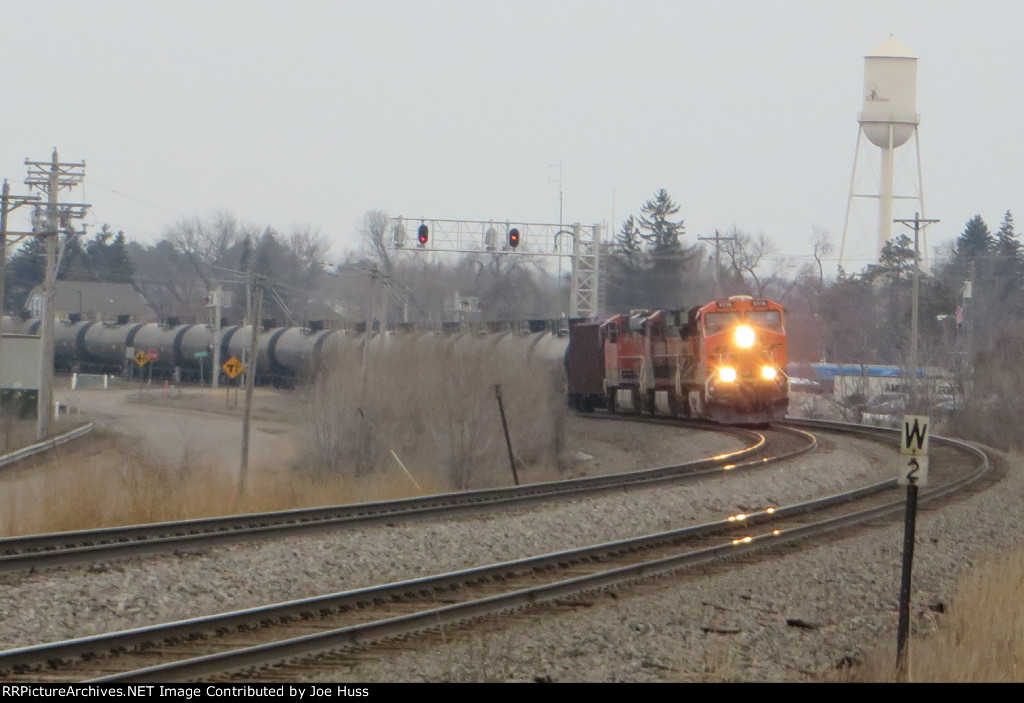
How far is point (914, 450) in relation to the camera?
10.5 m

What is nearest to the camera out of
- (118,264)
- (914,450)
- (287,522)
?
(914,450)

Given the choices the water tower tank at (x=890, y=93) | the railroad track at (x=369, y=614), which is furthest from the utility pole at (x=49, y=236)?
the water tower tank at (x=890, y=93)

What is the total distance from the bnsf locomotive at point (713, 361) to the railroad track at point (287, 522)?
675 centimetres

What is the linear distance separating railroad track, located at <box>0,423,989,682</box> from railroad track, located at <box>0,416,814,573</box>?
2796 mm

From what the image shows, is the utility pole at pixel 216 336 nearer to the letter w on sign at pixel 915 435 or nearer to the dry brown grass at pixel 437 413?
the dry brown grass at pixel 437 413

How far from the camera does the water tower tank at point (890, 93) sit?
230 ft

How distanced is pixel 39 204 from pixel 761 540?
29204mm

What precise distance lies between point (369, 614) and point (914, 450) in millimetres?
5203

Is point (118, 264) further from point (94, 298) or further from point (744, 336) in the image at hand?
point (744, 336)

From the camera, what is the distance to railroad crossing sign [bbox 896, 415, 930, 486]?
1038cm

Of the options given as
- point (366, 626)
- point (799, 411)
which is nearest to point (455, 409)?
point (366, 626)

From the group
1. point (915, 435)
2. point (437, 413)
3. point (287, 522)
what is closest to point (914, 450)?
point (915, 435)

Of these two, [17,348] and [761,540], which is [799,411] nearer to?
[17,348]

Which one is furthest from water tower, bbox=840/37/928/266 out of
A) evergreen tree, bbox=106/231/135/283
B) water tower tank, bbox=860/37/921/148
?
evergreen tree, bbox=106/231/135/283
